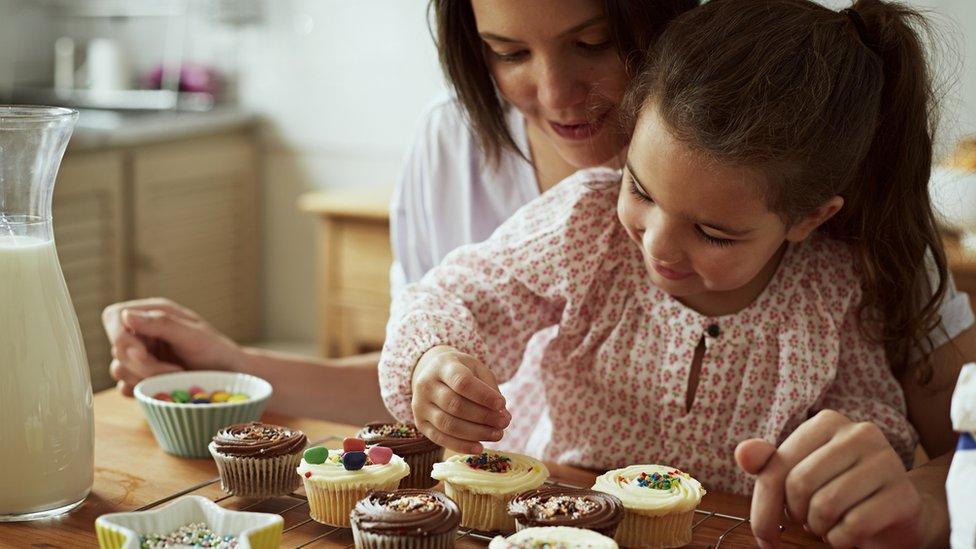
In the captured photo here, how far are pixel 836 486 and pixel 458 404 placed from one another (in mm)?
375

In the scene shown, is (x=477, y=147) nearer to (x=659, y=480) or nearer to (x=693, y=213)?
(x=693, y=213)

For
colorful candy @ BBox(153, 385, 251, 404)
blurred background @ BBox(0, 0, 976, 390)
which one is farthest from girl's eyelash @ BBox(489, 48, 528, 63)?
blurred background @ BBox(0, 0, 976, 390)

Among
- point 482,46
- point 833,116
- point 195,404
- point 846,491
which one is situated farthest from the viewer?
point 482,46

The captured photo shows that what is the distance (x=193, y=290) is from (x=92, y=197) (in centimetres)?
60

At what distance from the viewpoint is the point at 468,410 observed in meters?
1.12

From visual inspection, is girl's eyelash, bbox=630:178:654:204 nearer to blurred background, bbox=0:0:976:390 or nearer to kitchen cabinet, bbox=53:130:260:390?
blurred background, bbox=0:0:976:390

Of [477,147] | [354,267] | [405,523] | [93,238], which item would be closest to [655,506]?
[405,523]

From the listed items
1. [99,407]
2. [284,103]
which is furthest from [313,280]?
[99,407]

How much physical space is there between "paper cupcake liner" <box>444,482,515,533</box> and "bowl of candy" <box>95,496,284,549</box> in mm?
204

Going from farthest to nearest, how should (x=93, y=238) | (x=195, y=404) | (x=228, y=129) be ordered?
(x=228, y=129)
(x=93, y=238)
(x=195, y=404)

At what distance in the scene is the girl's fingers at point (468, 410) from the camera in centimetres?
112

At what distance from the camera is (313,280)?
4152 mm

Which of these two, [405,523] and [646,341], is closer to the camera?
[405,523]

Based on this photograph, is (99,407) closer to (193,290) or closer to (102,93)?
(193,290)
